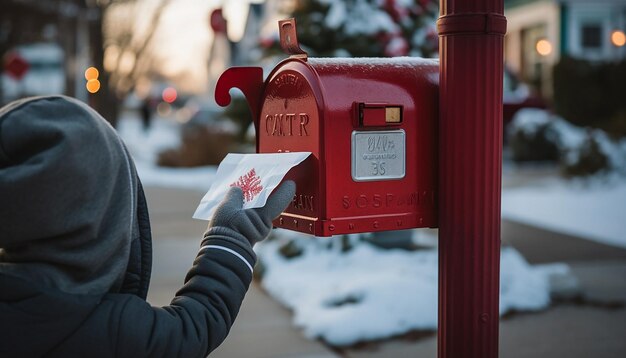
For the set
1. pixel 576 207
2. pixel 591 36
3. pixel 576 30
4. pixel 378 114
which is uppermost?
pixel 576 30

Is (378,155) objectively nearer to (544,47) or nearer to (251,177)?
(251,177)

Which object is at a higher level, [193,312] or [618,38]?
[618,38]

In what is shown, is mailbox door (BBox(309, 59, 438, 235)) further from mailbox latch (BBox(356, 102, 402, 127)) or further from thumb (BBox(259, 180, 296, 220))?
thumb (BBox(259, 180, 296, 220))

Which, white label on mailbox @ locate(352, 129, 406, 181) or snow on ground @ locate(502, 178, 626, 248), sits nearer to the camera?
white label on mailbox @ locate(352, 129, 406, 181)

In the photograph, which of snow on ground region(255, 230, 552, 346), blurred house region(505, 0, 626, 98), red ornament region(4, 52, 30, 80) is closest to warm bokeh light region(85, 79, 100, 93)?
red ornament region(4, 52, 30, 80)

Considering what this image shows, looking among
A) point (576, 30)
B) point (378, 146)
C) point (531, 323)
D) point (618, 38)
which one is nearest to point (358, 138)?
point (378, 146)

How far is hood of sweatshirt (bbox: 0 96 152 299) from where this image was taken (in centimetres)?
142

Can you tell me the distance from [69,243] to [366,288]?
3.59m

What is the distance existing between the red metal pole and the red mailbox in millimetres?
62

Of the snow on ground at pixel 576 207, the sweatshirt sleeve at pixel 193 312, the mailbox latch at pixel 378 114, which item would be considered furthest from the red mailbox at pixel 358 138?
the snow on ground at pixel 576 207

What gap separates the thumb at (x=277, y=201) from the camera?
1.77 metres

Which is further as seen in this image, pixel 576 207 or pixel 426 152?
pixel 576 207

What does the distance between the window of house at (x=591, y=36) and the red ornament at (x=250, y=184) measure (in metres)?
20.7

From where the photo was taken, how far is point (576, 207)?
969 cm
